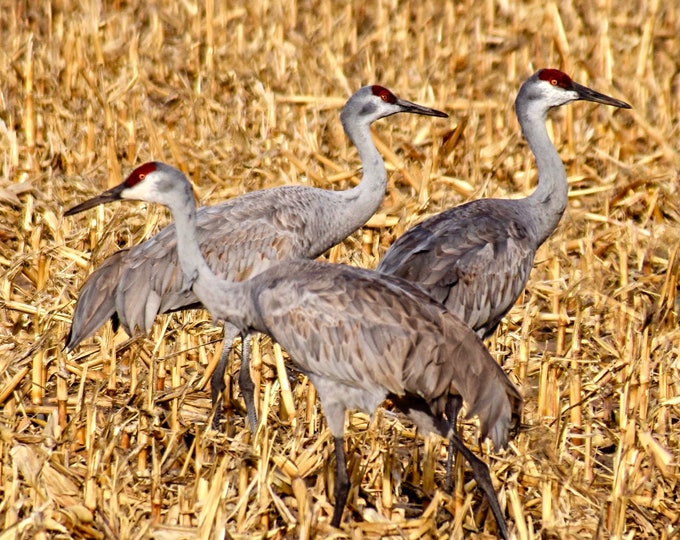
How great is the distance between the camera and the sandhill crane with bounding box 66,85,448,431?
5152 mm

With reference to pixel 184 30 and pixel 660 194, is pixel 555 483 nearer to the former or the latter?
pixel 660 194

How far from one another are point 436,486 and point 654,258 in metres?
2.50

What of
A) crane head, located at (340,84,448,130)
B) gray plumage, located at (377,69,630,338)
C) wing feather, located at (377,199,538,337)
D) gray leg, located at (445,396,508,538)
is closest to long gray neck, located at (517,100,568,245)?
gray plumage, located at (377,69,630,338)

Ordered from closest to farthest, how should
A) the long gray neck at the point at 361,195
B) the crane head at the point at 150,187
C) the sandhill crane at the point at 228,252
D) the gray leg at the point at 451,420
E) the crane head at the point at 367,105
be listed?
the crane head at the point at 150,187
the gray leg at the point at 451,420
the sandhill crane at the point at 228,252
the long gray neck at the point at 361,195
the crane head at the point at 367,105

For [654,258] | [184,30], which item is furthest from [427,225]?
[184,30]

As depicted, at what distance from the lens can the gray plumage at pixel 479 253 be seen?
16.7ft

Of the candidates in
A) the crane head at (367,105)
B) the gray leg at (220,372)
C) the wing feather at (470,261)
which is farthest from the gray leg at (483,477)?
the crane head at (367,105)

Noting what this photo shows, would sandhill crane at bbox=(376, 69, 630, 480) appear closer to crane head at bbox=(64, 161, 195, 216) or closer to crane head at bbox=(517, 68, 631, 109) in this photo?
crane head at bbox=(517, 68, 631, 109)

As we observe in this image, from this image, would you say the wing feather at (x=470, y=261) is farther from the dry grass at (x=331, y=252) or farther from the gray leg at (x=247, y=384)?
the gray leg at (x=247, y=384)

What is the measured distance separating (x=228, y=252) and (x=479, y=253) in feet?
3.37

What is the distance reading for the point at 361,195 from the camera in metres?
5.73

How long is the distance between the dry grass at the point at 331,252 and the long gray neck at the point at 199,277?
0.43m

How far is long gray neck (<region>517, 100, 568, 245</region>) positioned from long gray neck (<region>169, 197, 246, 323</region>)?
1679 mm

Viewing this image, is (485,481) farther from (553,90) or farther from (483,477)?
(553,90)
